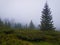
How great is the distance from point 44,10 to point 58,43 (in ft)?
76.8

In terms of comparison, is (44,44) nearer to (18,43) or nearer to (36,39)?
(36,39)

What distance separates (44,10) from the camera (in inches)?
1794

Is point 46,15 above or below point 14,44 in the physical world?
above

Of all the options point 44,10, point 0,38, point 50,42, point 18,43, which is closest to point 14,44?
point 18,43

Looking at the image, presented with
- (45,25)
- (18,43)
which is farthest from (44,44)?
(45,25)

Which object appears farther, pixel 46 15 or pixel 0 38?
pixel 46 15

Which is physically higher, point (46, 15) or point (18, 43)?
point (46, 15)

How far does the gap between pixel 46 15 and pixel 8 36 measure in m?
22.6

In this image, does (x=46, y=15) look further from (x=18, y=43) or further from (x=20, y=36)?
(x=18, y=43)

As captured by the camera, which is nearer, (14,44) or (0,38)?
(14,44)

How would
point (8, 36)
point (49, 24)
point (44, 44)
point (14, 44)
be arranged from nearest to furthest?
point (14, 44) < point (44, 44) < point (8, 36) < point (49, 24)

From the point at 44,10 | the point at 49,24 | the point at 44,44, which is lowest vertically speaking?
the point at 44,44

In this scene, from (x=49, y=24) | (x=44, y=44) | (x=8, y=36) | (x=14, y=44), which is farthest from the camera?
(x=49, y=24)

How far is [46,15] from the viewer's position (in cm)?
4488
